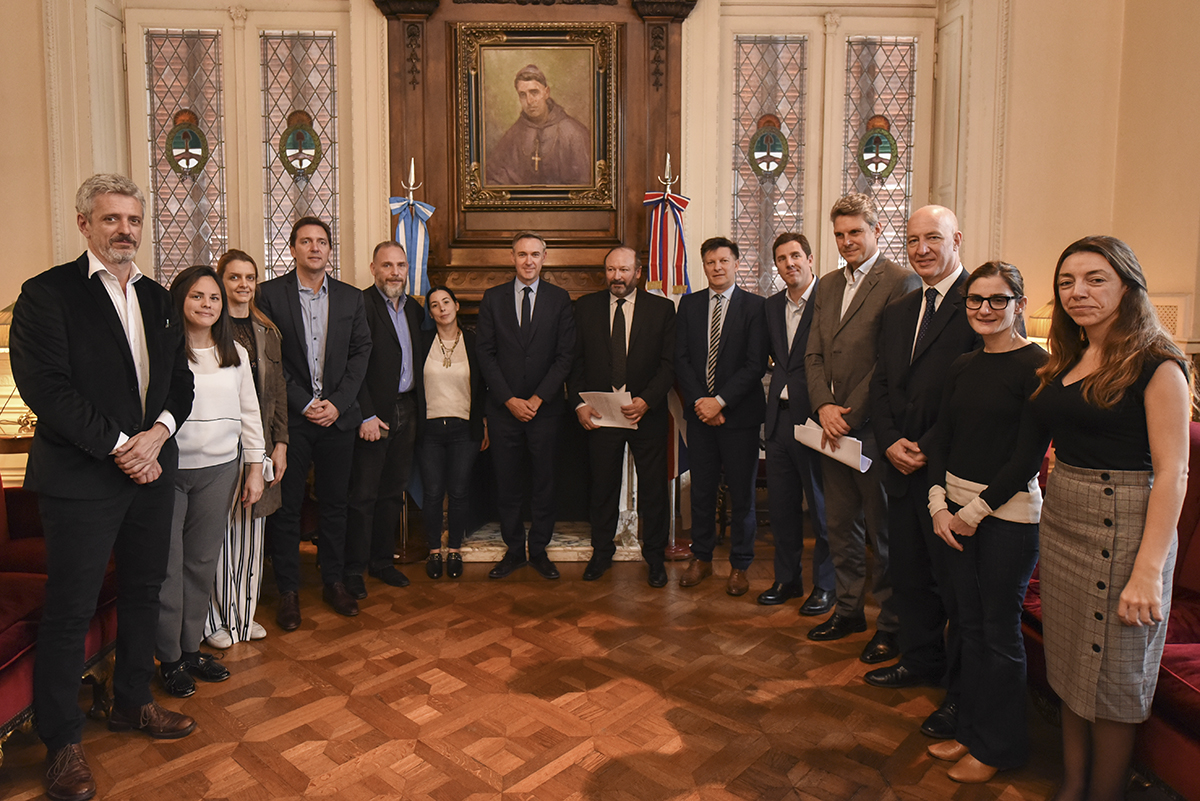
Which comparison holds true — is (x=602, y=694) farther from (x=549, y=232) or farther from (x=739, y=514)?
(x=549, y=232)

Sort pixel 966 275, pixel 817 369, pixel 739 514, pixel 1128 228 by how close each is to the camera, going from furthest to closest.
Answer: pixel 1128 228 < pixel 739 514 < pixel 817 369 < pixel 966 275

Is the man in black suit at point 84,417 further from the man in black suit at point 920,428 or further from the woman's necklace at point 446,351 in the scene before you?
the man in black suit at point 920,428

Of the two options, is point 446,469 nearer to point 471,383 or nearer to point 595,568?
point 471,383

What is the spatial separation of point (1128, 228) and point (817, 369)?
105 inches

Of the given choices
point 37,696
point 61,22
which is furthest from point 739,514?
point 61,22

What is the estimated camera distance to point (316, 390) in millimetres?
3570

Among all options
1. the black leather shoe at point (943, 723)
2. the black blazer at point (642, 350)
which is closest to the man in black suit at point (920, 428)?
the black leather shoe at point (943, 723)

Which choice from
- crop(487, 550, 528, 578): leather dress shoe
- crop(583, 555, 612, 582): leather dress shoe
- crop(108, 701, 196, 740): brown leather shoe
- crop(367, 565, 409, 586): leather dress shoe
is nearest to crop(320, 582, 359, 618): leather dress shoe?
crop(367, 565, 409, 586): leather dress shoe

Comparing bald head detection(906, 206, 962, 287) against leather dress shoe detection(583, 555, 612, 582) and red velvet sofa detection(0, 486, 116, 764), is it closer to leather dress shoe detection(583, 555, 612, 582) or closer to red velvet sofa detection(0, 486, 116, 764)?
leather dress shoe detection(583, 555, 612, 582)

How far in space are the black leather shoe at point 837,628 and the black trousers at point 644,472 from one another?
3.10ft

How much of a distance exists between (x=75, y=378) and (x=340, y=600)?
176 cm

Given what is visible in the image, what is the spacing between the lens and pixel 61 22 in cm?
477

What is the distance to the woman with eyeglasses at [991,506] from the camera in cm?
216

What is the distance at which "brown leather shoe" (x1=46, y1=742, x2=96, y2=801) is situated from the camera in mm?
2184
